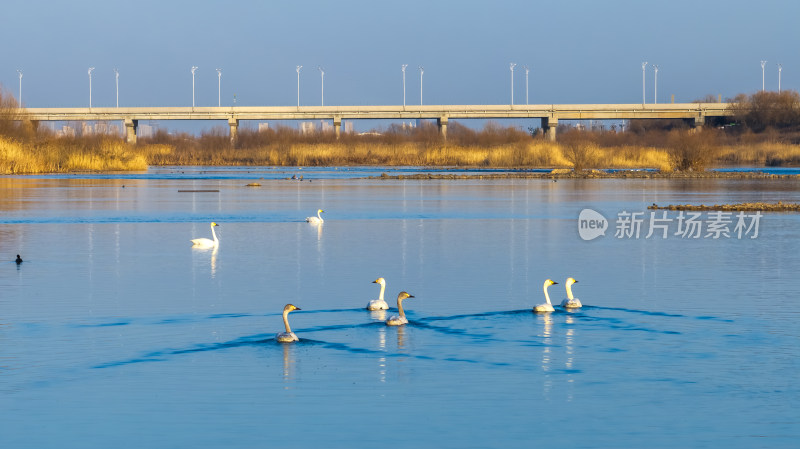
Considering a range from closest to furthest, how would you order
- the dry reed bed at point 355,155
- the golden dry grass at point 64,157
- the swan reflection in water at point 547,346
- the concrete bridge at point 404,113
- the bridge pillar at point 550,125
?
the swan reflection in water at point 547,346 → the golden dry grass at point 64,157 → the dry reed bed at point 355,155 → the bridge pillar at point 550,125 → the concrete bridge at point 404,113

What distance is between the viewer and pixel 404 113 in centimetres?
12156

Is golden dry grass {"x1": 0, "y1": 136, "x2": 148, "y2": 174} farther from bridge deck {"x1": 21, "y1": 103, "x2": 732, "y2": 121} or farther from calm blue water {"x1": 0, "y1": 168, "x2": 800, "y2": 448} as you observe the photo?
bridge deck {"x1": 21, "y1": 103, "x2": 732, "y2": 121}

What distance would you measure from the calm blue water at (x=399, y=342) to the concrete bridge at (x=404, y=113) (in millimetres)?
95255

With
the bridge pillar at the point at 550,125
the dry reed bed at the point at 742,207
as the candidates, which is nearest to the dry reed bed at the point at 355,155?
the dry reed bed at the point at 742,207

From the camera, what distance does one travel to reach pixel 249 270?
18.0m

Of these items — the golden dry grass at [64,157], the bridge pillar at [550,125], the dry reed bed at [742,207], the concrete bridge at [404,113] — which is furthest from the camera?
the concrete bridge at [404,113]

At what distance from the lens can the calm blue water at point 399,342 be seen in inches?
333

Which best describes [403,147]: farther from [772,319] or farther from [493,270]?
[772,319]

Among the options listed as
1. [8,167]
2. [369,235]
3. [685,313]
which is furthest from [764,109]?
[685,313]

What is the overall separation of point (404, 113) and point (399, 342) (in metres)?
111

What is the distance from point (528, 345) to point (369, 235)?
1297 cm

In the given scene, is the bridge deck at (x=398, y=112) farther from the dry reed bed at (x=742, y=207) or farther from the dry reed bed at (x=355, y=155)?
the dry reed bed at (x=742, y=207)

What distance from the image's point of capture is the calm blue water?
8.47m

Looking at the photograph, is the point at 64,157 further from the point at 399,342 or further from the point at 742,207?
the point at 399,342
